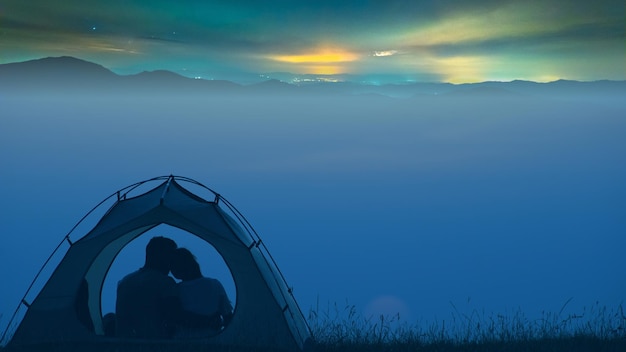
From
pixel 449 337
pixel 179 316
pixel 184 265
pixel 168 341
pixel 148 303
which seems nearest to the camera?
pixel 168 341

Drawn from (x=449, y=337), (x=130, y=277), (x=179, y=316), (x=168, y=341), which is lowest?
(x=449, y=337)

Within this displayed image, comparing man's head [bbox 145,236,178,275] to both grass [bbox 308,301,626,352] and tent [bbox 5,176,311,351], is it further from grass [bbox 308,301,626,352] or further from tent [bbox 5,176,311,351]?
grass [bbox 308,301,626,352]

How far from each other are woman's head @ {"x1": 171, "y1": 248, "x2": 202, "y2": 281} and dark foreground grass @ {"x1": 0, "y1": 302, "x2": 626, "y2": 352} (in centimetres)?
84

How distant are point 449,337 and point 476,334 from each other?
34cm

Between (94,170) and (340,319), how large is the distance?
176296mm

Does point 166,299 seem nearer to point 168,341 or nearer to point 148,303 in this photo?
point 148,303

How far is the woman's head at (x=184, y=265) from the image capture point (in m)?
7.72

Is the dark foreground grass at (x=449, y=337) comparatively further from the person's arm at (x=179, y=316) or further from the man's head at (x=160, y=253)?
the man's head at (x=160, y=253)

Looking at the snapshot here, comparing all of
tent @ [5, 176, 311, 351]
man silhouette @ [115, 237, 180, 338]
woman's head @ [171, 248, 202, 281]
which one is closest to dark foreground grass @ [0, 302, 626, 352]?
tent @ [5, 176, 311, 351]

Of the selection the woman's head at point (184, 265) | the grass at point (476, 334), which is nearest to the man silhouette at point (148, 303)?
the woman's head at point (184, 265)

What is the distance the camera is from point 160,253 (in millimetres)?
7645

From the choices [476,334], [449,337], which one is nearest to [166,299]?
[449,337]

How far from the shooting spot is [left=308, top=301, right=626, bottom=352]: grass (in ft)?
25.1

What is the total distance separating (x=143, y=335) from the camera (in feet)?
24.7
